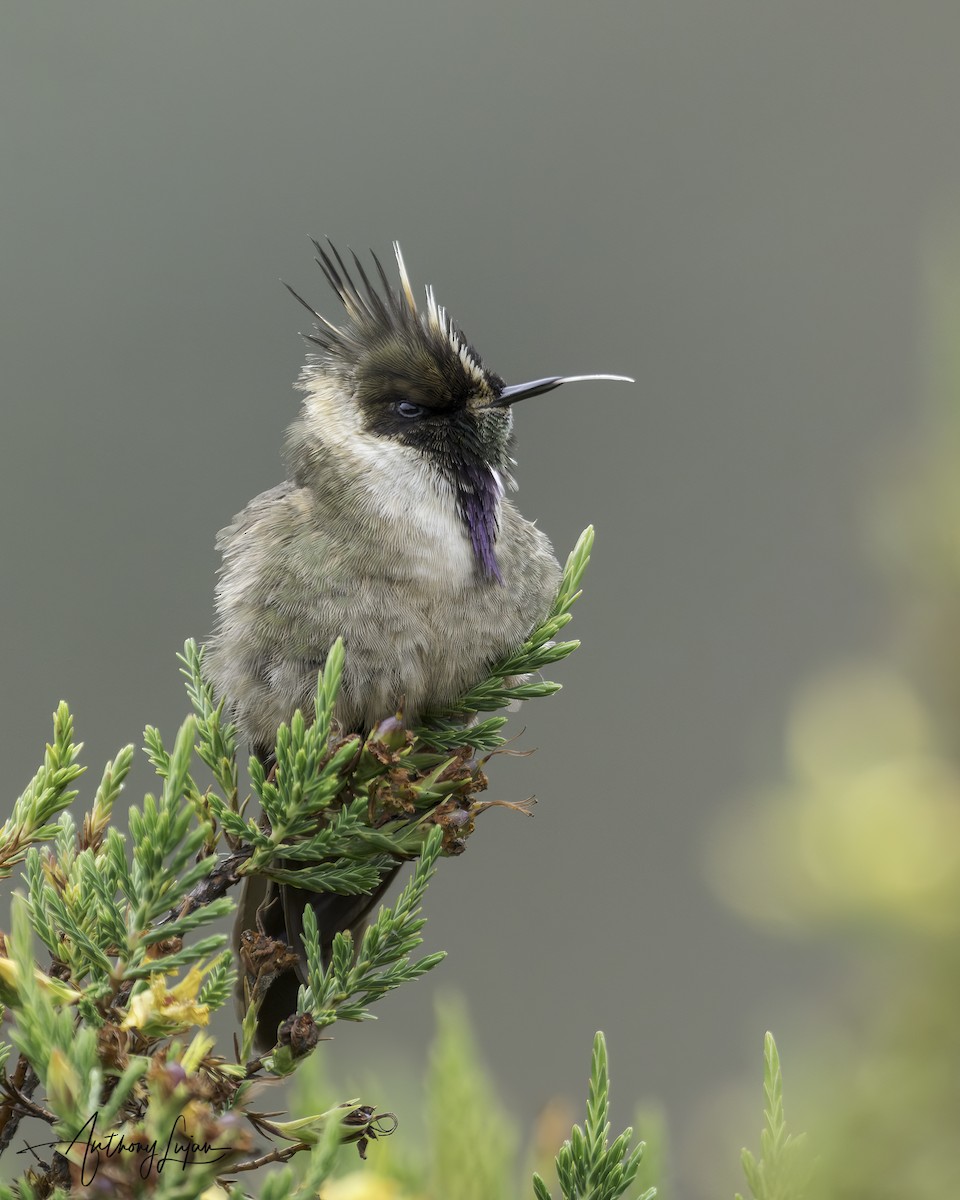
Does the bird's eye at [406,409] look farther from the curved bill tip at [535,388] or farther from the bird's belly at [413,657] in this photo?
the bird's belly at [413,657]

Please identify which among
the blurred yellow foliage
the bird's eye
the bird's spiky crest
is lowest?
the blurred yellow foliage

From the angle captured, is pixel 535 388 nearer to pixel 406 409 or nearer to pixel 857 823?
pixel 406 409

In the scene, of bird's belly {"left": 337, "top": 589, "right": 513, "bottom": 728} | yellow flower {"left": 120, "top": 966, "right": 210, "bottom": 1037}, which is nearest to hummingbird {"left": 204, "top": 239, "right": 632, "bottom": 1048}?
bird's belly {"left": 337, "top": 589, "right": 513, "bottom": 728}

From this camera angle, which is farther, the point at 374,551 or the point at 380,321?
the point at 380,321

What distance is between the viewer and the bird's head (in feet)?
9.59

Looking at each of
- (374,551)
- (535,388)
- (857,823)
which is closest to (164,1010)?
(857,823)

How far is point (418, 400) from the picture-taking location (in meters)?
2.96

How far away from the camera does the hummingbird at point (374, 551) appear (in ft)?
8.52

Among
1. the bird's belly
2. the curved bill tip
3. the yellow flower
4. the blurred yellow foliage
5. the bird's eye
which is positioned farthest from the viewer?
the bird's eye

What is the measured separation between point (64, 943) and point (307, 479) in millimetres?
1547

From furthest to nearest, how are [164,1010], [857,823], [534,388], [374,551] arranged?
1. [534,388]
2. [374,551]
3. [857,823]
4. [164,1010]

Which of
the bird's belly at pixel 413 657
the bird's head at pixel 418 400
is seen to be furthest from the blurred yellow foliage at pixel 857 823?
the bird's head at pixel 418 400

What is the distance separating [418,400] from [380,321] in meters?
0.22

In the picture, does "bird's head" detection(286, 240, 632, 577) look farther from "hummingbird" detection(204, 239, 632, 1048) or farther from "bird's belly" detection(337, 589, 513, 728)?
"bird's belly" detection(337, 589, 513, 728)
